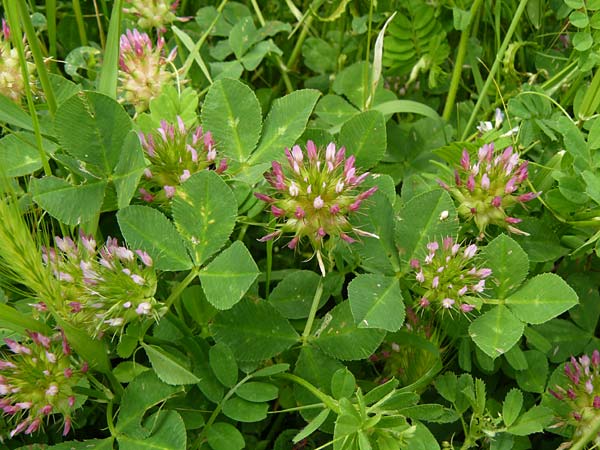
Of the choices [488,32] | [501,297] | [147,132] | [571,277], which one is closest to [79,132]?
[147,132]

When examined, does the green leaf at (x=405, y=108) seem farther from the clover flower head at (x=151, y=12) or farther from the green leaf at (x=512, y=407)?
the green leaf at (x=512, y=407)

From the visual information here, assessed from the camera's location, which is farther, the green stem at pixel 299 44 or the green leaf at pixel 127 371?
the green stem at pixel 299 44

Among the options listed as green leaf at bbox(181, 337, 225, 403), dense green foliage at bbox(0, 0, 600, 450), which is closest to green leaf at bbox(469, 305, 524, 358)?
dense green foliage at bbox(0, 0, 600, 450)

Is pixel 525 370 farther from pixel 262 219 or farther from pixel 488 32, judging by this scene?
pixel 488 32

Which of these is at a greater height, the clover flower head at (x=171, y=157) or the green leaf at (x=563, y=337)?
the clover flower head at (x=171, y=157)

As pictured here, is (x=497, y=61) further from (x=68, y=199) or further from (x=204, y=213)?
(x=68, y=199)

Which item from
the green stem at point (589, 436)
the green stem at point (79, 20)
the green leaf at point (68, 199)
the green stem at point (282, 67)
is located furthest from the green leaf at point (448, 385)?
the green stem at point (79, 20)

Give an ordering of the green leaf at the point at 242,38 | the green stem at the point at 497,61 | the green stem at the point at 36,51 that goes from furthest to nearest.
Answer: the green leaf at the point at 242,38 → the green stem at the point at 497,61 → the green stem at the point at 36,51

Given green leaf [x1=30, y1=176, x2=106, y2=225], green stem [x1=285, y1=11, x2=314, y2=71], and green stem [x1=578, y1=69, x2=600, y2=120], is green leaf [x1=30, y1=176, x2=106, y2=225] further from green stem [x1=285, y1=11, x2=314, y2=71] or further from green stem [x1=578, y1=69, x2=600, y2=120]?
green stem [x1=578, y1=69, x2=600, y2=120]
